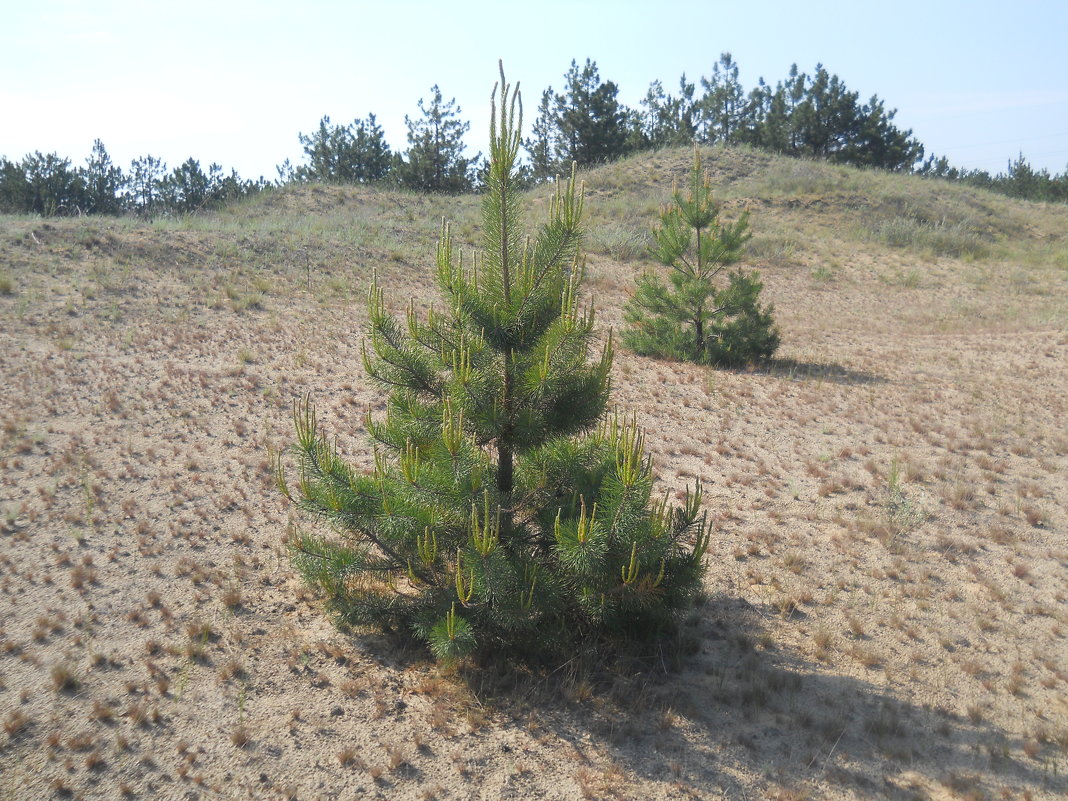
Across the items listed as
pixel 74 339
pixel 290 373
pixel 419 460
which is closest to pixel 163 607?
pixel 419 460

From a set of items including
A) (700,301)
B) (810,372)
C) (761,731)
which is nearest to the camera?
(761,731)

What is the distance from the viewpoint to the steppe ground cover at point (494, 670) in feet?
13.8

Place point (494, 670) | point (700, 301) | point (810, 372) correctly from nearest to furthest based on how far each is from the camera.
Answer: point (494, 670)
point (810, 372)
point (700, 301)

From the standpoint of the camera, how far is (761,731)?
15.1ft

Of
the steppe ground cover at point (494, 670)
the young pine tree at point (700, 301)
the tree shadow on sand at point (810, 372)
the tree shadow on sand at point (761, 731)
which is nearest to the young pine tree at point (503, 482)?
the tree shadow on sand at point (761, 731)

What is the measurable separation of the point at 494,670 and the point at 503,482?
1153 mm

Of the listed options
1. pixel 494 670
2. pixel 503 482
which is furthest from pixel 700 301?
pixel 494 670

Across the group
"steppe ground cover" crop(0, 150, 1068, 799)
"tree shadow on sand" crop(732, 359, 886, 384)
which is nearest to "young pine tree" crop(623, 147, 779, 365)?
"tree shadow on sand" crop(732, 359, 886, 384)

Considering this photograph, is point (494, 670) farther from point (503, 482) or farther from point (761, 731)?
point (761, 731)

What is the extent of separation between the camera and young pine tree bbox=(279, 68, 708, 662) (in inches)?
171

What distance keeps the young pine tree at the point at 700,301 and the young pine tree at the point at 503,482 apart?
309 inches

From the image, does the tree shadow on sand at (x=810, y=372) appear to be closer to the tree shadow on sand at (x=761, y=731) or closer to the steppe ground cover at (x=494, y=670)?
the steppe ground cover at (x=494, y=670)

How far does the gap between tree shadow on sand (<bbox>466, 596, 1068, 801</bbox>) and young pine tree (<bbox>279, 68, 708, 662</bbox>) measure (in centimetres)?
34

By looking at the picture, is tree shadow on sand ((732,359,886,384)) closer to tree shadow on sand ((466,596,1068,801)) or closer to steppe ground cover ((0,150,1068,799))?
steppe ground cover ((0,150,1068,799))
